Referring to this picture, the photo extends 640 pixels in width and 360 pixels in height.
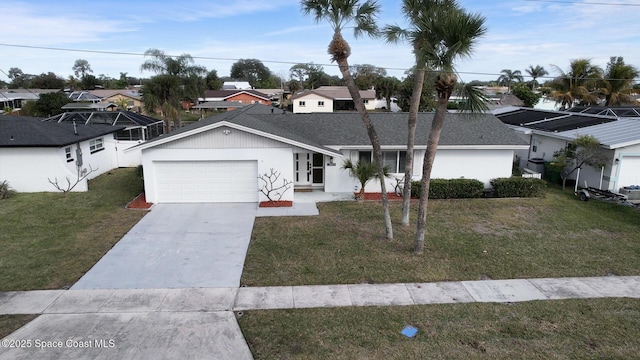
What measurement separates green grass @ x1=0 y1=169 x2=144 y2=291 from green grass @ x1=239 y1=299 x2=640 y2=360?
544 cm

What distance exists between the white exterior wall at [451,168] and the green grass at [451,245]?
79.9 inches

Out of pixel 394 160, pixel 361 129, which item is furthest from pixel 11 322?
pixel 361 129

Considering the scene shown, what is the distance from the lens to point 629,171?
696 inches

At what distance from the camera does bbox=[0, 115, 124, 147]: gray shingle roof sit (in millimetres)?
17328

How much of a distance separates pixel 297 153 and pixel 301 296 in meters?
10.0

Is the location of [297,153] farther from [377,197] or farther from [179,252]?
[179,252]

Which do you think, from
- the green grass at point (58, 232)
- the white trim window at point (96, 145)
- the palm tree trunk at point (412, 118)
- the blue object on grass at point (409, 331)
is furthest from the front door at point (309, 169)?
Result: the blue object on grass at point (409, 331)

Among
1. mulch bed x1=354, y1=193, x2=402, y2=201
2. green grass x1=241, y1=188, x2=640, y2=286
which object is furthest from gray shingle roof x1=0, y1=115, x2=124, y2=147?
mulch bed x1=354, y1=193, x2=402, y2=201

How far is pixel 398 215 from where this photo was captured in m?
15.0

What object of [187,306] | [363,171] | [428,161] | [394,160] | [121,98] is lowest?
[187,306]

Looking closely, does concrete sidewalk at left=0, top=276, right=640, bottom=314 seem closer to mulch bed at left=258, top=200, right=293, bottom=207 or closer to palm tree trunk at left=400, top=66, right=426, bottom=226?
palm tree trunk at left=400, top=66, right=426, bottom=226

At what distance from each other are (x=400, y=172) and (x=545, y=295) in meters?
9.72

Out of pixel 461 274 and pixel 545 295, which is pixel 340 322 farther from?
pixel 545 295

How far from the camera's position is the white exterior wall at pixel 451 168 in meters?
18.0
